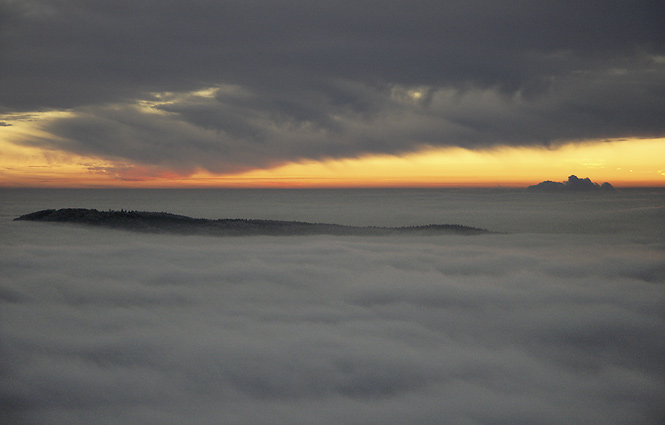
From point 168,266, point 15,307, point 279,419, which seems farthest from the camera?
point 168,266

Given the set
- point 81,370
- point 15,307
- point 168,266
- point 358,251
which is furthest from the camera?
point 358,251

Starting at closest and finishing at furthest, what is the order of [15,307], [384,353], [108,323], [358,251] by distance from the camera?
[384,353]
[108,323]
[15,307]
[358,251]

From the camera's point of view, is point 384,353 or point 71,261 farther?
point 71,261

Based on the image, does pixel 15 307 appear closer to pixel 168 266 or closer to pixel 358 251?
pixel 168 266

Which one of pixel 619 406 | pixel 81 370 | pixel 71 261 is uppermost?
pixel 71 261

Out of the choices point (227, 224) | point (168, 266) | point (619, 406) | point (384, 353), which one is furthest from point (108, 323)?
point (227, 224)

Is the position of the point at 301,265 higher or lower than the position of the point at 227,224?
lower

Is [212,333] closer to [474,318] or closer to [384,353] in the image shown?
[384,353]

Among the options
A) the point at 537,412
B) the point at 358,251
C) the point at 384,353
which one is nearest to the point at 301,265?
the point at 358,251

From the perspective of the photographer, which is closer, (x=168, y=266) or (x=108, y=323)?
(x=108, y=323)
